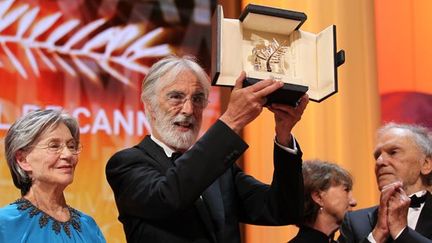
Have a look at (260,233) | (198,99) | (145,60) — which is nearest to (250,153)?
(260,233)

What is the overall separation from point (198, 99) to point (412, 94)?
2376 millimetres

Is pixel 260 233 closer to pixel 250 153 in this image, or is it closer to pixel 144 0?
pixel 250 153

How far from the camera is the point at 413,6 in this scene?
4.37 m

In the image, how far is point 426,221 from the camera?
259cm

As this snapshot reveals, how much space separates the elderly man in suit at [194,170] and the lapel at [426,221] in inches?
25.7

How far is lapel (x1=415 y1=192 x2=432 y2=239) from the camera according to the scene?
2.57 meters

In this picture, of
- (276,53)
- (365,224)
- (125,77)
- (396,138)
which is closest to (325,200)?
(365,224)

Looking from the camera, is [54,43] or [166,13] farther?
[166,13]

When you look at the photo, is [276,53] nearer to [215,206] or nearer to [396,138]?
[215,206]

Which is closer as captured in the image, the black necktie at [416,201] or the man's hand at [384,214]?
the man's hand at [384,214]

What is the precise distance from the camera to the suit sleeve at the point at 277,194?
2102mm

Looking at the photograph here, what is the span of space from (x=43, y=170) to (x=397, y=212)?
43.3 inches

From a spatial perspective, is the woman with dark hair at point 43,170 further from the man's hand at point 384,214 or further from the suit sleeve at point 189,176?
the man's hand at point 384,214

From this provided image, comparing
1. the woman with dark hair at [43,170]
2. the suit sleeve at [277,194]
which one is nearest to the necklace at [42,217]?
the woman with dark hair at [43,170]
